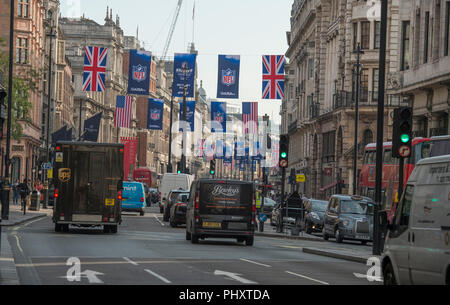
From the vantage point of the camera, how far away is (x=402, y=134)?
24.3 meters

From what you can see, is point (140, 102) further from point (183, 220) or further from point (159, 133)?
point (183, 220)

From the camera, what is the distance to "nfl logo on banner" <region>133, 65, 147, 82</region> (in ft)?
193

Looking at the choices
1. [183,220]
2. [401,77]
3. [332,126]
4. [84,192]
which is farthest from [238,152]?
[84,192]

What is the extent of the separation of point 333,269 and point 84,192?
13.1m

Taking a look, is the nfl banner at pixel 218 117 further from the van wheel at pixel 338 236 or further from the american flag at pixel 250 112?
the van wheel at pixel 338 236

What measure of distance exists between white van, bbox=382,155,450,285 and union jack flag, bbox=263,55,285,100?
124 feet

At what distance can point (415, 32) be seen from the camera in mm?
52000

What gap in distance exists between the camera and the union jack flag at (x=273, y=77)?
53.2m

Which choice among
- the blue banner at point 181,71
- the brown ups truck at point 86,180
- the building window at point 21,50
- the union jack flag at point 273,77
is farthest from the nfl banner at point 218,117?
the brown ups truck at point 86,180

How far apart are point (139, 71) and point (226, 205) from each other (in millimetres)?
29145

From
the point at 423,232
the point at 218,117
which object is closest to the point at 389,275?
the point at 423,232

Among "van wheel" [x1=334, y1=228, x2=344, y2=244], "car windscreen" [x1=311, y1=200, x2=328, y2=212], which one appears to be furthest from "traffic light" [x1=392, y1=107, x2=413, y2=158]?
"car windscreen" [x1=311, y1=200, x2=328, y2=212]

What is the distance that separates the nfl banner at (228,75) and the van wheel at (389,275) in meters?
40.4

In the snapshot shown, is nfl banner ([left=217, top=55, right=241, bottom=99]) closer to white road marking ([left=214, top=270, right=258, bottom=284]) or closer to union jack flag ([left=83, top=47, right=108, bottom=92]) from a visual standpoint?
union jack flag ([left=83, top=47, right=108, bottom=92])
